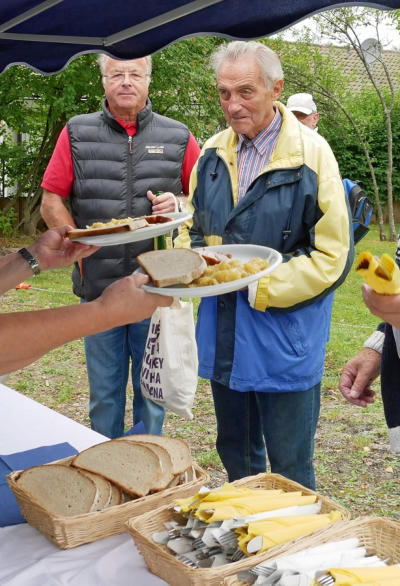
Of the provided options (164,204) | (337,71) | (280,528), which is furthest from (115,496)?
(337,71)

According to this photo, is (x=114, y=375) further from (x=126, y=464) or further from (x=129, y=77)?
(x=126, y=464)

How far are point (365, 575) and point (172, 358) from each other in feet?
6.10

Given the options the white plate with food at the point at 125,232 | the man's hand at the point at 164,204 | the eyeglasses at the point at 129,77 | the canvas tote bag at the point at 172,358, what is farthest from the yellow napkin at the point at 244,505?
the eyeglasses at the point at 129,77

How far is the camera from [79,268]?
3.60 m

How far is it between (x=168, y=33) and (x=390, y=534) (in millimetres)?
1859

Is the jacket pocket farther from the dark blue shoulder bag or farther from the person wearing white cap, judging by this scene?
the person wearing white cap

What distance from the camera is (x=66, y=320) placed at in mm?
1563

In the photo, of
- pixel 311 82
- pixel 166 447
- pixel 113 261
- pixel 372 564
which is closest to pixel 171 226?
pixel 166 447

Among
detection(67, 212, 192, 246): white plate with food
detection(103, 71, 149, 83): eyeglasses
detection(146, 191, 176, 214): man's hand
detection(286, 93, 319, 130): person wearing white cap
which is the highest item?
detection(103, 71, 149, 83): eyeglasses

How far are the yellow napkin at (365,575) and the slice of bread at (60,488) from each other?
64 cm

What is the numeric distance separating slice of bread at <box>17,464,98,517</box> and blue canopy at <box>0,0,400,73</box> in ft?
4.51

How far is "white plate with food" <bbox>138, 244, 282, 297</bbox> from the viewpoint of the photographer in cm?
155

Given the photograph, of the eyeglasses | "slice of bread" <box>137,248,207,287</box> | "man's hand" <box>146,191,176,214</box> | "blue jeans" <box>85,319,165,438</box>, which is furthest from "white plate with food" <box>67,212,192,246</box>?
the eyeglasses

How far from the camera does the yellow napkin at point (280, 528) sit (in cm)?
138
